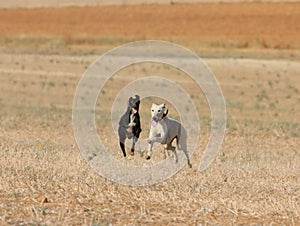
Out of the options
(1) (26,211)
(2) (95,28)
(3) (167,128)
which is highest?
(2) (95,28)

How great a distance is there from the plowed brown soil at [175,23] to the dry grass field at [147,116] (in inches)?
4.9

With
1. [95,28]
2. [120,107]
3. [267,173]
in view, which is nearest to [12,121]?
[120,107]

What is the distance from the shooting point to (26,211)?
7.57 metres

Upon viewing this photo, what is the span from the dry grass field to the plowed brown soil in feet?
0.41

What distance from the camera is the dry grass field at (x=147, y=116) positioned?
25.7ft

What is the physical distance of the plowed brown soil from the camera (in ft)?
192

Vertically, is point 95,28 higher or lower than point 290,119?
higher

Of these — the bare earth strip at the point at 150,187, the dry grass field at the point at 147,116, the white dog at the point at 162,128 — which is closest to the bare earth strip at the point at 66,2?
the dry grass field at the point at 147,116

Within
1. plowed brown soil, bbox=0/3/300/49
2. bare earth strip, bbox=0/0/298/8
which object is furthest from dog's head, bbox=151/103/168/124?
bare earth strip, bbox=0/0/298/8

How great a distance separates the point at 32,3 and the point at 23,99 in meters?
50.9

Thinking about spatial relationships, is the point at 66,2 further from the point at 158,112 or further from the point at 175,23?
the point at 158,112

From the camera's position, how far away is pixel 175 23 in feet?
217

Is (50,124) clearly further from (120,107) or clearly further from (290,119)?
(290,119)

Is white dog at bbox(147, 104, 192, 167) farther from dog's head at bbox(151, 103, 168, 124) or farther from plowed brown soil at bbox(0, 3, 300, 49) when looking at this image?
plowed brown soil at bbox(0, 3, 300, 49)
